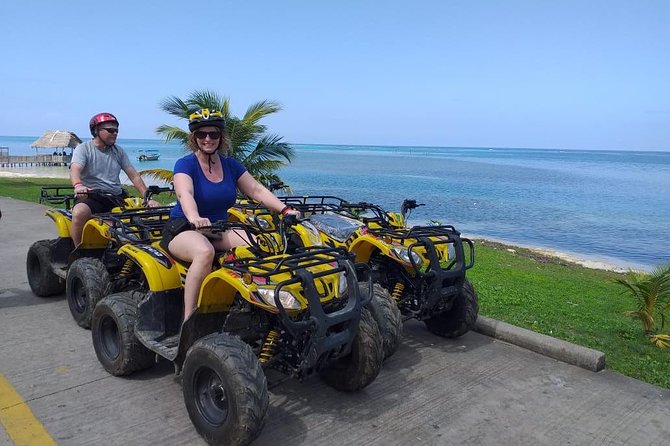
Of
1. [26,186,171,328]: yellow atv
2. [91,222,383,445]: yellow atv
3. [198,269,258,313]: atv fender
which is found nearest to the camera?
[91,222,383,445]: yellow atv

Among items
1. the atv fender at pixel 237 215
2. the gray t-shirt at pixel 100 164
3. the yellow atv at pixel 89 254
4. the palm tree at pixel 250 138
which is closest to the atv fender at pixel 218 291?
the yellow atv at pixel 89 254

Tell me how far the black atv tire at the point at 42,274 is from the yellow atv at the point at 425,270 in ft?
11.3

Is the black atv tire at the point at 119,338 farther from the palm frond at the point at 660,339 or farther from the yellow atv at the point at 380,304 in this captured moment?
the palm frond at the point at 660,339

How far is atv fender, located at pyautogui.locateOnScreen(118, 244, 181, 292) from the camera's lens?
14.3ft

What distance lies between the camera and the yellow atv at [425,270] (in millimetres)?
5285

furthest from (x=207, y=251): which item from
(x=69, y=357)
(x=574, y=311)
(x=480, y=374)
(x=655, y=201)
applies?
(x=655, y=201)

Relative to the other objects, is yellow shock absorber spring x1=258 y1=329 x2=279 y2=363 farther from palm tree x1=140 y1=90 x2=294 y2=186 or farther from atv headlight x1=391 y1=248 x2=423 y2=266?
→ palm tree x1=140 y1=90 x2=294 y2=186

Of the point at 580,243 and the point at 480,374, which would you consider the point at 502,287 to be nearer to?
the point at 480,374

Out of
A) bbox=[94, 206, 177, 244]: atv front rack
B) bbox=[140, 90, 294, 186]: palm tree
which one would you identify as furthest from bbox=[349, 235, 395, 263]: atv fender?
bbox=[140, 90, 294, 186]: palm tree

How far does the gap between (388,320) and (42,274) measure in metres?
4.54

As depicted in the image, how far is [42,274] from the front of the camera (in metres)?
6.67

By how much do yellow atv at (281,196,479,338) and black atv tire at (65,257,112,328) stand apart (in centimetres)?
249

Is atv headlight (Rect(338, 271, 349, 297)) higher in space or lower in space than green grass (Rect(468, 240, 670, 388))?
higher

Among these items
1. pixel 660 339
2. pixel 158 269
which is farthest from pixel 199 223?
pixel 660 339
